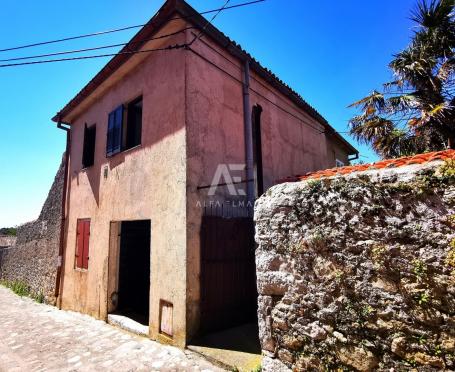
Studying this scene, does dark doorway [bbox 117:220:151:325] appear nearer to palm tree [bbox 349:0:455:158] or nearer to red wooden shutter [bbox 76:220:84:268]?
red wooden shutter [bbox 76:220:84:268]

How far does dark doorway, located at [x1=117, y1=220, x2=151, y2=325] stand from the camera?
21.7 feet

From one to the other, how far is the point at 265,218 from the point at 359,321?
1.22 metres

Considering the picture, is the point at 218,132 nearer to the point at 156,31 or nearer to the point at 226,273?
the point at 156,31

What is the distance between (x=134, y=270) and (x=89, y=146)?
13.3 feet

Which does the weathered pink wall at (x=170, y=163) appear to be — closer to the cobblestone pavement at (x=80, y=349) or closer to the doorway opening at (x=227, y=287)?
the doorway opening at (x=227, y=287)

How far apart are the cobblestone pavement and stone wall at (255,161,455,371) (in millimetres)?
1953

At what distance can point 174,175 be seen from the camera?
199 inches

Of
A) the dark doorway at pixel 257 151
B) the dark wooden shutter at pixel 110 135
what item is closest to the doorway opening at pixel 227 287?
the dark doorway at pixel 257 151

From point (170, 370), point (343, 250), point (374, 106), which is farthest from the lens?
point (374, 106)

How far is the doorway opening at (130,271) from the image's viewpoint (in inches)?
254

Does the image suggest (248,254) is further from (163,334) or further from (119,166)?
(119,166)

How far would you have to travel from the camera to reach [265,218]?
9.59 ft

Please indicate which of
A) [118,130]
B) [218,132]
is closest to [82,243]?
[118,130]

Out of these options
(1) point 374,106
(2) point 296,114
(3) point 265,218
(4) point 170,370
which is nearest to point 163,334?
(4) point 170,370
